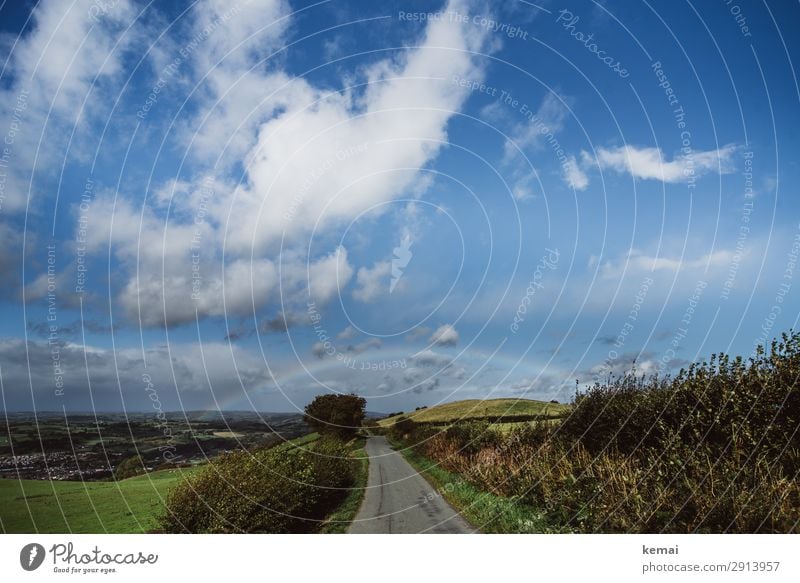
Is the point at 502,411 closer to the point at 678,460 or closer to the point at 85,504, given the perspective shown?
the point at 678,460

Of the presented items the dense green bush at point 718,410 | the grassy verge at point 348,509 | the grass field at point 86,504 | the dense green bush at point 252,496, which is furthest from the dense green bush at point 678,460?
the grass field at point 86,504

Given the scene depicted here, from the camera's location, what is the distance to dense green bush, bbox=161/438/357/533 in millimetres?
9391

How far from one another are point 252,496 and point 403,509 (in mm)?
4007

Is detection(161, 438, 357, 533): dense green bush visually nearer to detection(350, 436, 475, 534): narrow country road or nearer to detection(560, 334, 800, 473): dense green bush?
detection(350, 436, 475, 534): narrow country road

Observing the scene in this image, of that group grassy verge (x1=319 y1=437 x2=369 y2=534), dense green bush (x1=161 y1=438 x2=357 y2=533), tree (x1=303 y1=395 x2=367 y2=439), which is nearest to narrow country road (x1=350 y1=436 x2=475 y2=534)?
grassy verge (x1=319 y1=437 x2=369 y2=534)

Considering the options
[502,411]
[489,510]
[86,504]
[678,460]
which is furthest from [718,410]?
[86,504]

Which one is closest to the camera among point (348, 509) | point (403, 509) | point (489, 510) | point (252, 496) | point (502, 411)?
point (252, 496)

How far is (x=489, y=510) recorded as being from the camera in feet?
37.8

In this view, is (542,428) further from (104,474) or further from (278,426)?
(104,474)

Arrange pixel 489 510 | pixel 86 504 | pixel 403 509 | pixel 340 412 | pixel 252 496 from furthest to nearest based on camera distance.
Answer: pixel 340 412 < pixel 403 509 < pixel 489 510 < pixel 252 496 < pixel 86 504

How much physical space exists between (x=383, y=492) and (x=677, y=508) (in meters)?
7.85

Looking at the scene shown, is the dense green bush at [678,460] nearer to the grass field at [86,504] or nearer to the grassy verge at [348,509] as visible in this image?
the grassy verge at [348,509]

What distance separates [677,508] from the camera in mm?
Result: 9336

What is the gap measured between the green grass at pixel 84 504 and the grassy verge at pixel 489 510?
6.58m
